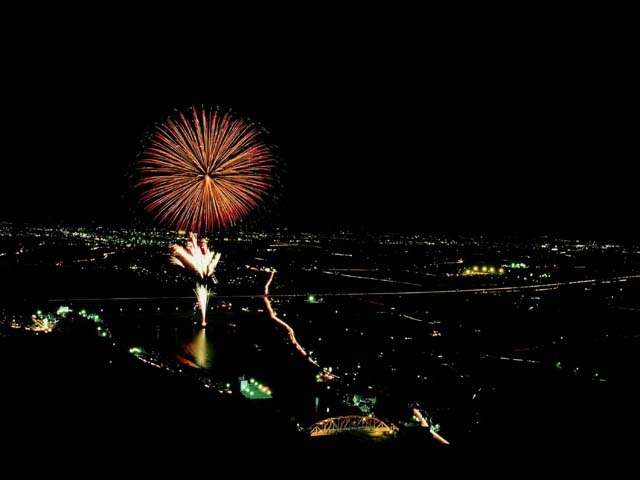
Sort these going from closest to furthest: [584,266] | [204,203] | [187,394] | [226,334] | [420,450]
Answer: [420,450] → [187,394] → [204,203] → [226,334] → [584,266]

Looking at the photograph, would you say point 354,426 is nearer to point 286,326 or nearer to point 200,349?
point 200,349

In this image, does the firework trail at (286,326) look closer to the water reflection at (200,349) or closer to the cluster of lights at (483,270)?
the water reflection at (200,349)

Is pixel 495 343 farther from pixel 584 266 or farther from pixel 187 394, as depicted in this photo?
pixel 584 266

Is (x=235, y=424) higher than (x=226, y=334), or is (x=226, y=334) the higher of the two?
(x=235, y=424)

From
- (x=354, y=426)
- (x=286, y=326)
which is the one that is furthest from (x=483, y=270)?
(x=354, y=426)

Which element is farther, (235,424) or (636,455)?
(636,455)

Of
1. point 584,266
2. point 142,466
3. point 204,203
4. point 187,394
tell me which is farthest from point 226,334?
point 584,266

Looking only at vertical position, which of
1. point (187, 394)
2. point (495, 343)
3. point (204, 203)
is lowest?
point (495, 343)

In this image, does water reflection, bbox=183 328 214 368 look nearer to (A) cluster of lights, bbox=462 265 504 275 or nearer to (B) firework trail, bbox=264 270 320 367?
(B) firework trail, bbox=264 270 320 367

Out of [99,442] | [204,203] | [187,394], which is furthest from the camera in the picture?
[204,203]
